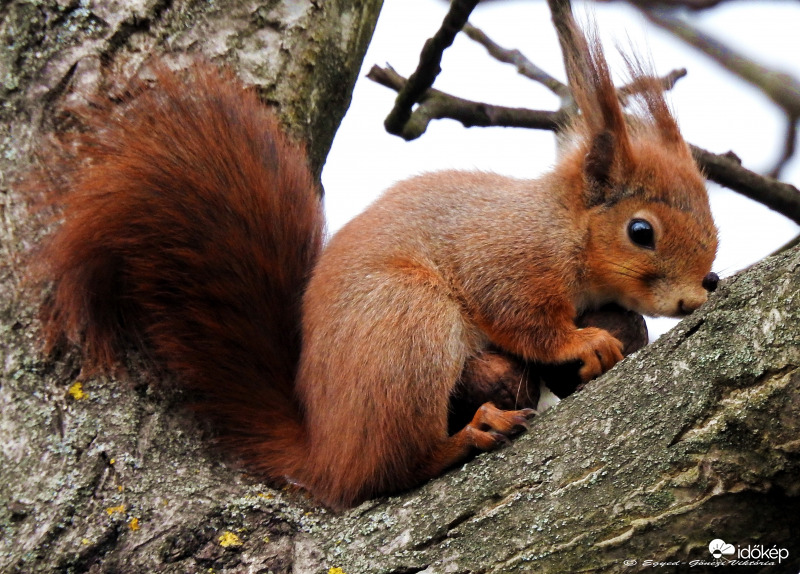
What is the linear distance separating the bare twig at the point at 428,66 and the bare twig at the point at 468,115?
40 mm

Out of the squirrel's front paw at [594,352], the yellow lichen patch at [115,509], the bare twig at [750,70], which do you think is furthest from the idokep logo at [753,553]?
the bare twig at [750,70]

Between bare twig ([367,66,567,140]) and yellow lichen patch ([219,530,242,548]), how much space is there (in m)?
1.66

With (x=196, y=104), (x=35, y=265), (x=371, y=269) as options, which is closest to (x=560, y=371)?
(x=371, y=269)

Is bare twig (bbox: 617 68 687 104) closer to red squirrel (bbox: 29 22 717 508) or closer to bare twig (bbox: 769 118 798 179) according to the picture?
red squirrel (bbox: 29 22 717 508)

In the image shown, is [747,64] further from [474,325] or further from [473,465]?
[473,465]

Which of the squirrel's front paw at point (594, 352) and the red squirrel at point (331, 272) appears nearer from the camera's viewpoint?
the red squirrel at point (331, 272)

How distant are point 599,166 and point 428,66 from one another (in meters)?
0.69

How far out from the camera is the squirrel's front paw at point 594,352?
2141mm

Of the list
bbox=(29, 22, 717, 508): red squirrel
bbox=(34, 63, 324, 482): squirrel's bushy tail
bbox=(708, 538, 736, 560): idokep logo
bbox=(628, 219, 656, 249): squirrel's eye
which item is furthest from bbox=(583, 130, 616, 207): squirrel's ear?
bbox=(708, 538, 736, 560): idokep logo

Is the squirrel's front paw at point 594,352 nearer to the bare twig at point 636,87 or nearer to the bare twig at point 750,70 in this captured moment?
the bare twig at point 750,70

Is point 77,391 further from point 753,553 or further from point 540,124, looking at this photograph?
point 540,124

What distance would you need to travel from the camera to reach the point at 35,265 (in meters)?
2.07

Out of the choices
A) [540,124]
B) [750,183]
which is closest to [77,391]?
[540,124]

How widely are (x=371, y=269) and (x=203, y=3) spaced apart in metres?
1.05
